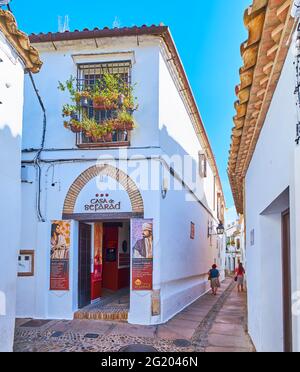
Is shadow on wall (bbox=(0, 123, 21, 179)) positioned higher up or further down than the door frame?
higher up

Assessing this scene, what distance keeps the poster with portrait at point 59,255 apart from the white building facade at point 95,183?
25 mm

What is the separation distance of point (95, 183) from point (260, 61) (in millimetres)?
6815

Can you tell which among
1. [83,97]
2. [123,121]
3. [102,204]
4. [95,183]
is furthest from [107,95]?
[102,204]

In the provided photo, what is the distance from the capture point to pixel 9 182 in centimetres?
605

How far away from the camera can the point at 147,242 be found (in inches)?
395

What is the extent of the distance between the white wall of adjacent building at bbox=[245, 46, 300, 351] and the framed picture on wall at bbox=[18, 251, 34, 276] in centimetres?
619

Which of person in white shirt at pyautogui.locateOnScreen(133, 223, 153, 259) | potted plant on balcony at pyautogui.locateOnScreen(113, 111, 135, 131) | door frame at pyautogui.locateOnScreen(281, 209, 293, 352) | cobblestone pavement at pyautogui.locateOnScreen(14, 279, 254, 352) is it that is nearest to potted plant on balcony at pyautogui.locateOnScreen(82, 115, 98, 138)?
potted plant on balcony at pyautogui.locateOnScreen(113, 111, 135, 131)

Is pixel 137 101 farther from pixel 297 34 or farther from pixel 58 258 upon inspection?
pixel 297 34

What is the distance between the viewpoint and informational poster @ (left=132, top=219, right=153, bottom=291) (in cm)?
994

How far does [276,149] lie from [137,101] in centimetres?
652

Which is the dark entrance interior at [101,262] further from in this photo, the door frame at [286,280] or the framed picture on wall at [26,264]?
the door frame at [286,280]

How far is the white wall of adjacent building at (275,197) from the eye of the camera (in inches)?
146

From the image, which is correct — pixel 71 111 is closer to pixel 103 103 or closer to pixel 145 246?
pixel 103 103

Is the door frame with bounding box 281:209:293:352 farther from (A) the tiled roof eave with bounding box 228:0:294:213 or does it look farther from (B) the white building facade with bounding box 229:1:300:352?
(A) the tiled roof eave with bounding box 228:0:294:213
